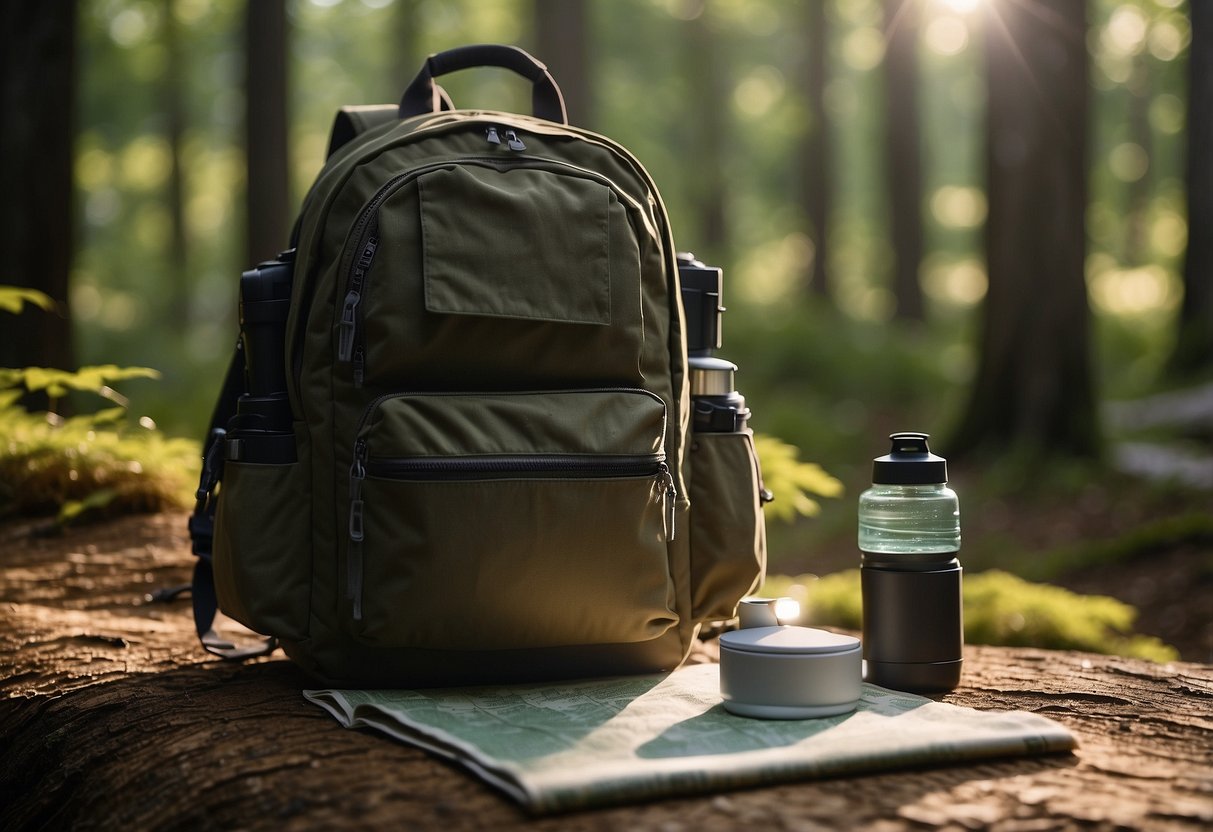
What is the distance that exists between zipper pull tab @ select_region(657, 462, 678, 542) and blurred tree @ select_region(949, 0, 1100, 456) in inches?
198

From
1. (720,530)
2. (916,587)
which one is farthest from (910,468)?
(720,530)

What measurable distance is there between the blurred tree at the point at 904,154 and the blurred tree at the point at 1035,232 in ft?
20.8

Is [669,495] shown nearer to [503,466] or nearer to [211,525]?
[503,466]

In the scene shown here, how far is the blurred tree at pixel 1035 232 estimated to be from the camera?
22.5ft

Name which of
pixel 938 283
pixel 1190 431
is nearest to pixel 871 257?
pixel 938 283

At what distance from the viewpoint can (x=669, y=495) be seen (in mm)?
2311

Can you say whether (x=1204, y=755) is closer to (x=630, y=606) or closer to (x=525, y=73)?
(x=630, y=606)

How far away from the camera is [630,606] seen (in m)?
2.23

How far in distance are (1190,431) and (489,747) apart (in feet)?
21.0

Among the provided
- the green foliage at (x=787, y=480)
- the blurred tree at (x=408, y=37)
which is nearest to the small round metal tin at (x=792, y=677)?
the green foliage at (x=787, y=480)

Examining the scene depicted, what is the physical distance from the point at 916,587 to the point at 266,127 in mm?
6816

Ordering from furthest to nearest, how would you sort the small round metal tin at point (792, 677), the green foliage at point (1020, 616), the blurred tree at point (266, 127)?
the blurred tree at point (266, 127)
the green foliage at point (1020, 616)
the small round metal tin at point (792, 677)

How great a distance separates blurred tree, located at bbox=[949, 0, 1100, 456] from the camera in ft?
22.5

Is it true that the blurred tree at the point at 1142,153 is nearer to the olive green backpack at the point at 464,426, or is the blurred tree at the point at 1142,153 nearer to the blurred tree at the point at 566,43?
the blurred tree at the point at 566,43
